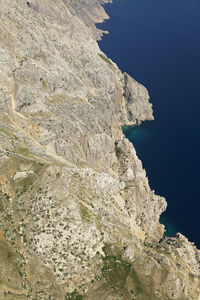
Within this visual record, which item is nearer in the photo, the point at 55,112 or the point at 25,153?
the point at 25,153

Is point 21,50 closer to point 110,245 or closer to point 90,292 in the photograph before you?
point 110,245

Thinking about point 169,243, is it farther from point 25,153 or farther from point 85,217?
point 25,153

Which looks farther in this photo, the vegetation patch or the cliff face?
the vegetation patch

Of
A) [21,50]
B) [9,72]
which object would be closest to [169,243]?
[9,72]

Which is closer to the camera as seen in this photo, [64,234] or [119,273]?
[119,273]

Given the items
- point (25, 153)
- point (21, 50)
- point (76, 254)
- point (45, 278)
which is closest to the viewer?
point (45, 278)

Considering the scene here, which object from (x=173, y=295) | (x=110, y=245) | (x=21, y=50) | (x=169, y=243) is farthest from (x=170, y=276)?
(x=21, y=50)

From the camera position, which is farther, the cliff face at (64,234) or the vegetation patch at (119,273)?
the vegetation patch at (119,273)

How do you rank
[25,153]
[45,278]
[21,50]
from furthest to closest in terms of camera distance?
[21,50]
[25,153]
[45,278]

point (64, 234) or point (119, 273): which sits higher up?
point (119, 273)

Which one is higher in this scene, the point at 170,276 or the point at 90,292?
the point at 170,276
